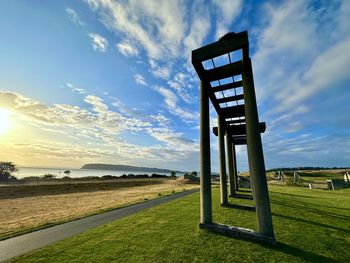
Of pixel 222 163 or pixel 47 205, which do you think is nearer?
pixel 222 163

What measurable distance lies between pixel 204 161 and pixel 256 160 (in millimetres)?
2035

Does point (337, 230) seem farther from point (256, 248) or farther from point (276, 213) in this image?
point (256, 248)

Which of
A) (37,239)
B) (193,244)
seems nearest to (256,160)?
(193,244)

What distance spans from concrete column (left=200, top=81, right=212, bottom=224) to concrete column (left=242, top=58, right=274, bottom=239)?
1.71m

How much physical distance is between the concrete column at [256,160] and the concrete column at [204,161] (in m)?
1.71

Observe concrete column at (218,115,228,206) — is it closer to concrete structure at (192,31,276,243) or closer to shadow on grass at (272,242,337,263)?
concrete structure at (192,31,276,243)

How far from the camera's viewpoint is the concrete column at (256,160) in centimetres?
611

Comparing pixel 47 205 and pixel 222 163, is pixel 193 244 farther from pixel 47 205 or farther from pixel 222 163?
pixel 47 205

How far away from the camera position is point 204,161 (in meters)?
7.69

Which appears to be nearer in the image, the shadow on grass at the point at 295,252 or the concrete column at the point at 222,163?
the shadow on grass at the point at 295,252

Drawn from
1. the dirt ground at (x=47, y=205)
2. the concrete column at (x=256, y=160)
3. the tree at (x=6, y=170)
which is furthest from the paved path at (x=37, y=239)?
the tree at (x=6, y=170)

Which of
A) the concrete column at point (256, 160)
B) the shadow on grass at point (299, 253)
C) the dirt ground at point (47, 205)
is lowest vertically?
the dirt ground at point (47, 205)

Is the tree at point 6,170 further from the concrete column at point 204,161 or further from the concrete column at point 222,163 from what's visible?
the concrete column at point 204,161

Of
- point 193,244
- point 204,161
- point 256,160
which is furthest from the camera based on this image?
point 204,161
